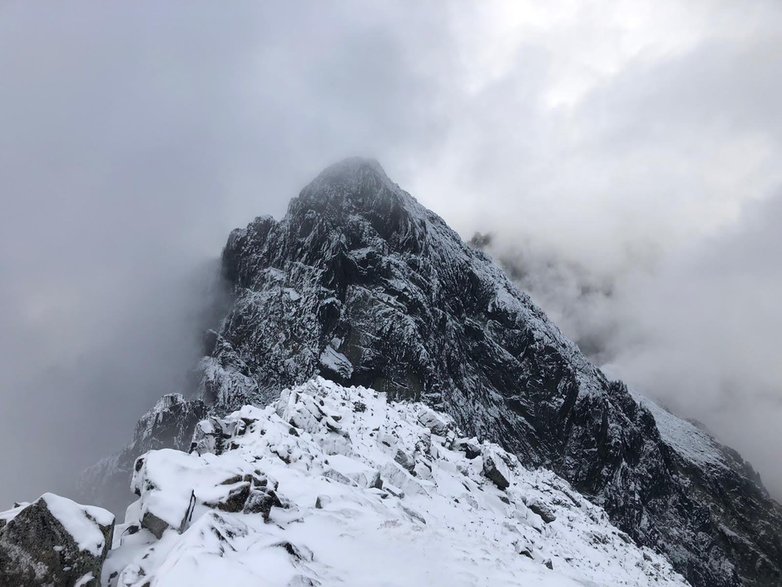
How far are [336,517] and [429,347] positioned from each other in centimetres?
6248

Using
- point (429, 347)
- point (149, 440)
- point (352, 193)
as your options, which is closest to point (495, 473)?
point (429, 347)

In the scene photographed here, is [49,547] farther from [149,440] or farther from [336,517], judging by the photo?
[149,440]

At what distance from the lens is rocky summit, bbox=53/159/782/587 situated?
2753 inches

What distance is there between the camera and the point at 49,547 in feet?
29.3

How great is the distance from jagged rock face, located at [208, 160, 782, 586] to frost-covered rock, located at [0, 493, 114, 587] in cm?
5933

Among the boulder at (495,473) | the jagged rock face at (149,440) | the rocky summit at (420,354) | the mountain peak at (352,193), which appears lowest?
the jagged rock face at (149,440)

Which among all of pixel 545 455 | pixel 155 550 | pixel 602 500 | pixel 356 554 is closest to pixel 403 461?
pixel 356 554

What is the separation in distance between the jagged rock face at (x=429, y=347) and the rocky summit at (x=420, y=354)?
24 cm

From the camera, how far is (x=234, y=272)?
284 feet

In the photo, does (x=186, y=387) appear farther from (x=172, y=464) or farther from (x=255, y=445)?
(x=172, y=464)

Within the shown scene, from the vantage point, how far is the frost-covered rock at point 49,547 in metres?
8.70

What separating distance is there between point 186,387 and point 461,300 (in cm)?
5048

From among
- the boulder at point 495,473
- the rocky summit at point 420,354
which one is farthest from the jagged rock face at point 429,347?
the boulder at point 495,473

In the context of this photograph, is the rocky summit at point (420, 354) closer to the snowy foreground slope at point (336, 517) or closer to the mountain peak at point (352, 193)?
the mountain peak at point (352, 193)
